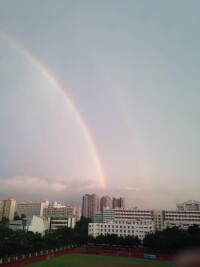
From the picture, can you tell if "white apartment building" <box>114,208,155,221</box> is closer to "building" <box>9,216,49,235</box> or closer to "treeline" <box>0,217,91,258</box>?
"building" <box>9,216,49,235</box>

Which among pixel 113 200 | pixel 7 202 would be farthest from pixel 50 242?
pixel 113 200

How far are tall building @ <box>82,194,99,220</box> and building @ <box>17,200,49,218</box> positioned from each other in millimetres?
19008

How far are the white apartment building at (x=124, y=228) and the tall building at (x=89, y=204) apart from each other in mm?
65618

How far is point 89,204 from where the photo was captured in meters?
141

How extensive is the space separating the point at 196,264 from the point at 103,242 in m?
59.2

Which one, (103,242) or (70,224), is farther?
(70,224)

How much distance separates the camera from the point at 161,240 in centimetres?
4631

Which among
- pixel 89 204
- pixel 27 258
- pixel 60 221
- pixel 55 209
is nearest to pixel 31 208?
pixel 55 209

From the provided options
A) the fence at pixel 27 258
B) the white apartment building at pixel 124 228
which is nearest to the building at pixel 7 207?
the white apartment building at pixel 124 228

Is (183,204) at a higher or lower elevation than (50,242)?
higher

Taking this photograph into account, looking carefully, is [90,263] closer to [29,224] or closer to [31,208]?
[29,224]

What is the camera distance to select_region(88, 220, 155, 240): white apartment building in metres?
70.5

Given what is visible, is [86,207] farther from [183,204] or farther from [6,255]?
[6,255]

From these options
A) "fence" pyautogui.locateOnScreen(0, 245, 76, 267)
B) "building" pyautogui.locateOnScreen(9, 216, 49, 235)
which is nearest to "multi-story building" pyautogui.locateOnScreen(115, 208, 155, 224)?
"building" pyautogui.locateOnScreen(9, 216, 49, 235)
